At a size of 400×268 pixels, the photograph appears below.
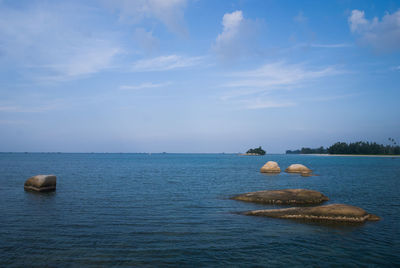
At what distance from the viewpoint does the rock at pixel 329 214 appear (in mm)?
17750

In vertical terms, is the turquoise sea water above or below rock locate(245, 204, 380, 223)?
below

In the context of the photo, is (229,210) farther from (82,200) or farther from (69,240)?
(82,200)

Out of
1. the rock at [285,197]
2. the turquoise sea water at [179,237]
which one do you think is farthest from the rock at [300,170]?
the turquoise sea water at [179,237]

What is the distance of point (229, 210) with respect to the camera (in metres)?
21.2

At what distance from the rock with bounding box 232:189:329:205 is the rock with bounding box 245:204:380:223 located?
495cm

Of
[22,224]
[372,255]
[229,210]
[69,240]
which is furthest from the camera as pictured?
[229,210]

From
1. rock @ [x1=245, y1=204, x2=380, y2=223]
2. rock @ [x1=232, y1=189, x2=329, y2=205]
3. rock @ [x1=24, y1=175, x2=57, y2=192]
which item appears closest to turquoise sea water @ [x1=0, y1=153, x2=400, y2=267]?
rock @ [x1=245, y1=204, x2=380, y2=223]

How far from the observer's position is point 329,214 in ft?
59.2

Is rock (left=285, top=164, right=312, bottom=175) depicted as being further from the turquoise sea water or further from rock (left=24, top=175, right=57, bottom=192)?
rock (left=24, top=175, right=57, bottom=192)

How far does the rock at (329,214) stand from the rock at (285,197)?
16.2 feet

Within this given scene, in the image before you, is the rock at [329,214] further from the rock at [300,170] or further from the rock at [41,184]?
the rock at [300,170]

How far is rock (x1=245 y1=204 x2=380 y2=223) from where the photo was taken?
1775cm

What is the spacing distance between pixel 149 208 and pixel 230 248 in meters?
10.7

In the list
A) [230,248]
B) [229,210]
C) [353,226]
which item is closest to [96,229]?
[230,248]
